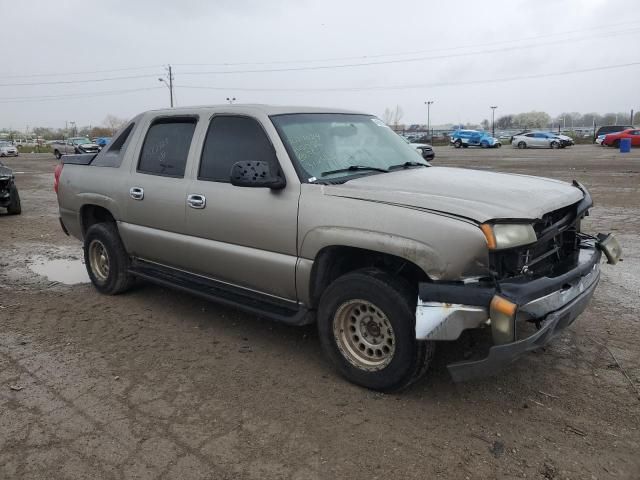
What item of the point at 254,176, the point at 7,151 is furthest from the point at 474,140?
the point at 254,176

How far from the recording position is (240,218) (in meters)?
3.99

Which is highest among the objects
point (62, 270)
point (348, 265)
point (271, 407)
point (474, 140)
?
point (474, 140)

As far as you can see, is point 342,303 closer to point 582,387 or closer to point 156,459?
point 156,459

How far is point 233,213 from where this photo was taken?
404cm

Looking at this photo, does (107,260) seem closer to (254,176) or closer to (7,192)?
(254,176)

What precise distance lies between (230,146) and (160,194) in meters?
0.83

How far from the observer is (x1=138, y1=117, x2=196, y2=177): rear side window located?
4602 millimetres

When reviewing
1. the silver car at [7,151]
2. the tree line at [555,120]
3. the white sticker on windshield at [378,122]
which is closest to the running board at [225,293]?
the white sticker on windshield at [378,122]

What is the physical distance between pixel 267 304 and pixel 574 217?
7.27 ft

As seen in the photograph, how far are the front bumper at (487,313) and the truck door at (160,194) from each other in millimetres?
2250

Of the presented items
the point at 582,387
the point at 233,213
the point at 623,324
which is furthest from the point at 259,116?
the point at 623,324

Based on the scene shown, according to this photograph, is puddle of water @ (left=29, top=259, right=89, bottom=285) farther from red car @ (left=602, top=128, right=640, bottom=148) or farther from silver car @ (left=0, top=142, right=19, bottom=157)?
silver car @ (left=0, top=142, right=19, bottom=157)

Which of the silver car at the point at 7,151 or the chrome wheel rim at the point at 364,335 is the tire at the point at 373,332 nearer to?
the chrome wheel rim at the point at 364,335

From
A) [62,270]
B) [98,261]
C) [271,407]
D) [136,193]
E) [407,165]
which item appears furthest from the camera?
[62,270]
